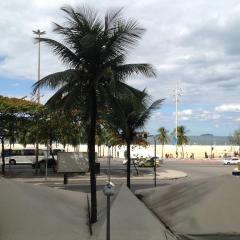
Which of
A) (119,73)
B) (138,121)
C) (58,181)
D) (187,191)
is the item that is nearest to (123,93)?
(119,73)

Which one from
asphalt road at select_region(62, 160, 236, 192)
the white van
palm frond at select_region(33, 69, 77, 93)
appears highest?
palm frond at select_region(33, 69, 77, 93)

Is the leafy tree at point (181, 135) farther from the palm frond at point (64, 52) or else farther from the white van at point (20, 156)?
the palm frond at point (64, 52)

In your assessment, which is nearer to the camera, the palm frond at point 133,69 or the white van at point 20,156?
the palm frond at point 133,69

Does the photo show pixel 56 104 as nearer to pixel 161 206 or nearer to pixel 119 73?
pixel 119 73

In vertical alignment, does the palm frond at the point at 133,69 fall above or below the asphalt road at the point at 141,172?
above

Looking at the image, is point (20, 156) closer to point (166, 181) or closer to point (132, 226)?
point (166, 181)

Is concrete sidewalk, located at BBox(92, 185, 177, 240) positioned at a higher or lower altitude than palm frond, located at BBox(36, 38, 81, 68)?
lower

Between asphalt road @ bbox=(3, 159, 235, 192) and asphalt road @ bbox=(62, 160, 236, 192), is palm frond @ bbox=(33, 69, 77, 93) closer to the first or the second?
asphalt road @ bbox=(62, 160, 236, 192)

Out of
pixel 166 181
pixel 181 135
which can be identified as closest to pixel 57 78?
pixel 166 181

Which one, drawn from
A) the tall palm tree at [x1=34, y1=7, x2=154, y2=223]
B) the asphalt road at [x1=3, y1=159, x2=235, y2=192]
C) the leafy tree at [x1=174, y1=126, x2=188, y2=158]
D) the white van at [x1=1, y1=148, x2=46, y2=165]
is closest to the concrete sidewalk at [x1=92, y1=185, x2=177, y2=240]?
the tall palm tree at [x1=34, y1=7, x2=154, y2=223]

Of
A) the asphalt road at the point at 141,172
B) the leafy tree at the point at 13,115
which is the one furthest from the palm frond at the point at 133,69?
the leafy tree at the point at 13,115

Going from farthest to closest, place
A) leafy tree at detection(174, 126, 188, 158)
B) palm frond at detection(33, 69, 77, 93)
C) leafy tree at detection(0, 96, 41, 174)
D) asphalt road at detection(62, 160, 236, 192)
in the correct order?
1. leafy tree at detection(174, 126, 188, 158)
2. leafy tree at detection(0, 96, 41, 174)
3. asphalt road at detection(62, 160, 236, 192)
4. palm frond at detection(33, 69, 77, 93)

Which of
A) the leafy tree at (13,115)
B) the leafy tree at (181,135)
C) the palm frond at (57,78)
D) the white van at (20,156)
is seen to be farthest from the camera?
the leafy tree at (181,135)

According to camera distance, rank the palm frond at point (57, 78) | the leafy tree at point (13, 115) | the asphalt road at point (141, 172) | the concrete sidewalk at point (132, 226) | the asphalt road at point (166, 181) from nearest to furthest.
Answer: the concrete sidewalk at point (132, 226), the palm frond at point (57, 78), the asphalt road at point (166, 181), the asphalt road at point (141, 172), the leafy tree at point (13, 115)
